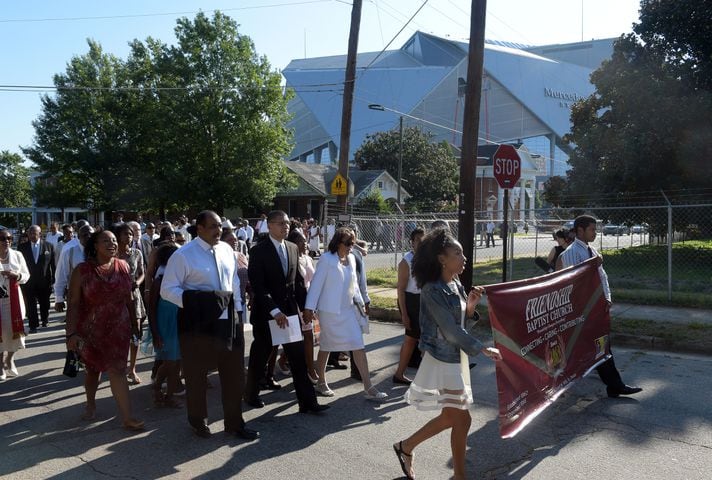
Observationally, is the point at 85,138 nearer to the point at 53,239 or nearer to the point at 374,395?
the point at 53,239

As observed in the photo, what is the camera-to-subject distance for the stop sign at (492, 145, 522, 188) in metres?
10.9

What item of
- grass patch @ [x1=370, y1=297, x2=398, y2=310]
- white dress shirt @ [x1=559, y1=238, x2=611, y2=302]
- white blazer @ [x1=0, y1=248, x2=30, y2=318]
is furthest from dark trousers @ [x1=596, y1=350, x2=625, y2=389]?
white blazer @ [x1=0, y1=248, x2=30, y2=318]

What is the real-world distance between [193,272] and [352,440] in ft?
6.31

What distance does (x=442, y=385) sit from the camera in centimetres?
432

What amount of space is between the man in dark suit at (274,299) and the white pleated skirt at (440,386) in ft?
5.80

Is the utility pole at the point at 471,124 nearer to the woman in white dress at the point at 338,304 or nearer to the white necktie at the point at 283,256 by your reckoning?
the woman in white dress at the point at 338,304

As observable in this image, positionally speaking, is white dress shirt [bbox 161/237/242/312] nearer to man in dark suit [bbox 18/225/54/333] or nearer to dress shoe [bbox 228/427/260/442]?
dress shoe [bbox 228/427/260/442]

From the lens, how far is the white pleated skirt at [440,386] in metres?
4.29

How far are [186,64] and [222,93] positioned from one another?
266 cm

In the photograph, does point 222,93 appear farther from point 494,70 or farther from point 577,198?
point 494,70

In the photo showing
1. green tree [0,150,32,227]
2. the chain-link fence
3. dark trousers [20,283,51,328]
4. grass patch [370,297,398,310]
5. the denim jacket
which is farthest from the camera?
green tree [0,150,32,227]

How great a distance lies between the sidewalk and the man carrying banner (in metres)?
2.91

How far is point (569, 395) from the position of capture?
658 cm

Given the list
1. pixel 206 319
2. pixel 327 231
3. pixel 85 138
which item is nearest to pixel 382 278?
pixel 327 231
